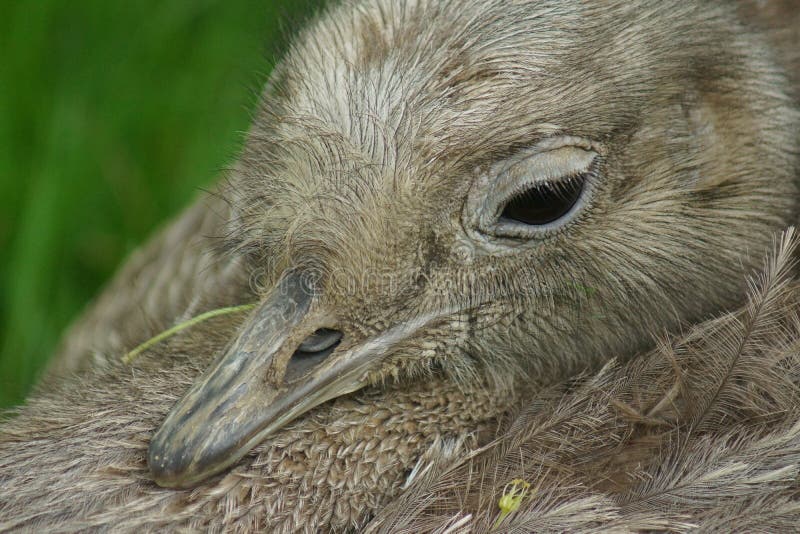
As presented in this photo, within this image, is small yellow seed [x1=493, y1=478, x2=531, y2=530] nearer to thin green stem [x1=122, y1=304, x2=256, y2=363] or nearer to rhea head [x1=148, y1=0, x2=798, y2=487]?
rhea head [x1=148, y1=0, x2=798, y2=487]

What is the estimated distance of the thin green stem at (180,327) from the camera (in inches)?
117

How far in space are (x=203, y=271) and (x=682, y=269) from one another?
4.43 feet

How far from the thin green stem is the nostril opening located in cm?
31

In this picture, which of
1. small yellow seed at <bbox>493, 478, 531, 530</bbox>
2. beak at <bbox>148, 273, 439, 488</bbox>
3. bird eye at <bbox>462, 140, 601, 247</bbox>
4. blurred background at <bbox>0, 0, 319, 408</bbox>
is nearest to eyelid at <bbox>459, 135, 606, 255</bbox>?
bird eye at <bbox>462, 140, 601, 247</bbox>

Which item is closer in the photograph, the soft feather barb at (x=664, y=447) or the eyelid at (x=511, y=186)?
the soft feather barb at (x=664, y=447)

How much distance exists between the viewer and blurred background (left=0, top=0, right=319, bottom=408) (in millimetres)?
4445

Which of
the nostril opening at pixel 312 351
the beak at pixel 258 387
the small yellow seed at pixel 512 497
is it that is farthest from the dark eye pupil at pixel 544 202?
the small yellow seed at pixel 512 497

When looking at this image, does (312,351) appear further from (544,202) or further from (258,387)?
(544,202)

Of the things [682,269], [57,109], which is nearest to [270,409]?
[682,269]

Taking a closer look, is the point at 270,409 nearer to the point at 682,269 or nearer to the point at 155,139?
the point at 682,269

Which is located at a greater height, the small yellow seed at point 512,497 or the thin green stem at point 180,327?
the thin green stem at point 180,327

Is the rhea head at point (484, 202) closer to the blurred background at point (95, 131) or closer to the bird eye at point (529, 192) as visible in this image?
the bird eye at point (529, 192)

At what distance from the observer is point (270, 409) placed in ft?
8.36

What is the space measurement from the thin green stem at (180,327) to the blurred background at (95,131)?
1078mm
